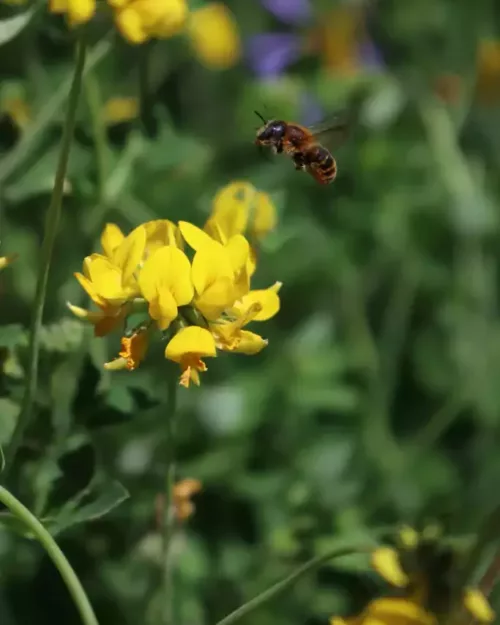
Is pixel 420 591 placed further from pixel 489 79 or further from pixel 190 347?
pixel 489 79

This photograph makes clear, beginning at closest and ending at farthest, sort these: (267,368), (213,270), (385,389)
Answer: (213,270), (267,368), (385,389)

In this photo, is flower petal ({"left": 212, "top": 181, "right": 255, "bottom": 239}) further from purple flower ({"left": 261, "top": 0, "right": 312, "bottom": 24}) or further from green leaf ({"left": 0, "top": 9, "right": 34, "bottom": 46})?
purple flower ({"left": 261, "top": 0, "right": 312, "bottom": 24})

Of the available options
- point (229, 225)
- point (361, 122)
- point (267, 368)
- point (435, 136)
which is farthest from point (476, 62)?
point (229, 225)

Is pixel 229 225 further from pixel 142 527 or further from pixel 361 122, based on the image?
pixel 361 122

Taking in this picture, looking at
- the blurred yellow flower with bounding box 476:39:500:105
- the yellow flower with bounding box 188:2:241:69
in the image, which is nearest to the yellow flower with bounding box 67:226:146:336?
the yellow flower with bounding box 188:2:241:69

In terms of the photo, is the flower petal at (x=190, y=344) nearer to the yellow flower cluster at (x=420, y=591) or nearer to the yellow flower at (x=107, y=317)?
the yellow flower at (x=107, y=317)
